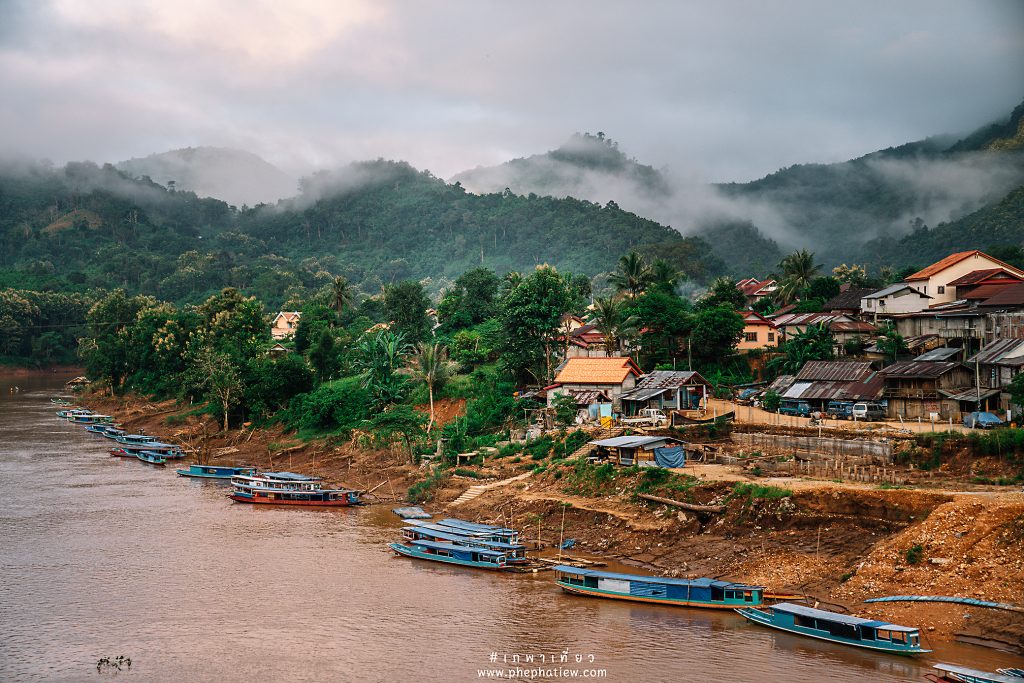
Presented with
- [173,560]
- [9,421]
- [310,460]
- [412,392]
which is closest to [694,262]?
[412,392]

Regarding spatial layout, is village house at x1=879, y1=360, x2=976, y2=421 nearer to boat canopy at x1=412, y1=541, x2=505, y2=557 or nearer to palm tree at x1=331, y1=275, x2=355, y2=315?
boat canopy at x1=412, y1=541, x2=505, y2=557

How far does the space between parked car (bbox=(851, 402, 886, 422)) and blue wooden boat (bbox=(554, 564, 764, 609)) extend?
→ 16.8 m

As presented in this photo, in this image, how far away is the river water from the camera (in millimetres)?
25219

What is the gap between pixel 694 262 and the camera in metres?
114

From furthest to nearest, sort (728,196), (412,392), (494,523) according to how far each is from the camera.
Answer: (728,196) → (412,392) → (494,523)

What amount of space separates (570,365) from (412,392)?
13151mm

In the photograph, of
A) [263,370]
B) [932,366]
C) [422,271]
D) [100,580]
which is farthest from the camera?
[422,271]

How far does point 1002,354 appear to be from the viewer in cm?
4119

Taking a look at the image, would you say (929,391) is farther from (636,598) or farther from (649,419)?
(636,598)

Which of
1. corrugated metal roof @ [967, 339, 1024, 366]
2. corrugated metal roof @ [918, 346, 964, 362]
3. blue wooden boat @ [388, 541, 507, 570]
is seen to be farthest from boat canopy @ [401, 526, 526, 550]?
corrugated metal roof @ [918, 346, 964, 362]

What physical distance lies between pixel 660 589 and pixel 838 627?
578 cm

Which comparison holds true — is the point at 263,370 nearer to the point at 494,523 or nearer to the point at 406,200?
the point at 494,523

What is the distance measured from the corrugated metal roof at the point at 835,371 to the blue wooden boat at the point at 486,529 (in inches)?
784

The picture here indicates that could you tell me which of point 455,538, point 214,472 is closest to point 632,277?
point 214,472
